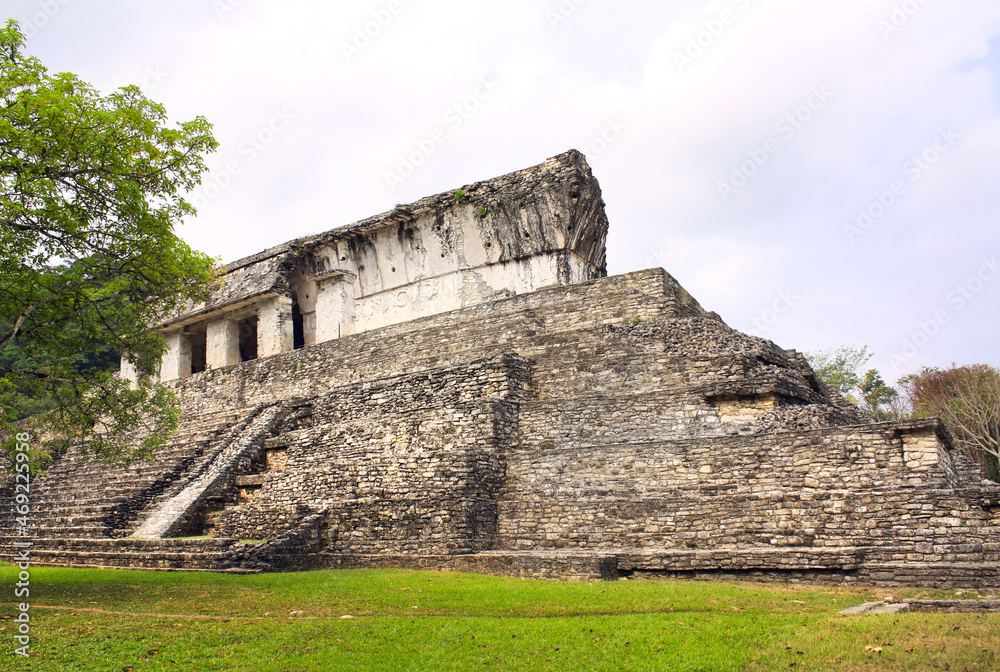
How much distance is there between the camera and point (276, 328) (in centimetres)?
2250

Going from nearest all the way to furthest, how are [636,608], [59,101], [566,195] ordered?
[636,608] → [59,101] → [566,195]

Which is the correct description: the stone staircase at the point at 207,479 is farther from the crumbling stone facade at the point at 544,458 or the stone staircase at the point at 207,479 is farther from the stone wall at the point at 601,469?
the stone wall at the point at 601,469

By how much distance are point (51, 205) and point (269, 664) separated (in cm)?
606

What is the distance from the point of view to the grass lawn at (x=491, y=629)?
18.0 feet

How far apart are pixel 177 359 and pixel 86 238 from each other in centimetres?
1683

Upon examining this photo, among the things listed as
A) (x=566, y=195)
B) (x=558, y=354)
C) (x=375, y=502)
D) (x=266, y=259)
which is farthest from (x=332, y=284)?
(x=375, y=502)

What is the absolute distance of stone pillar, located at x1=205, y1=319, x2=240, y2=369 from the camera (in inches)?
933

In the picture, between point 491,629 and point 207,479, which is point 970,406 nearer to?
point 207,479

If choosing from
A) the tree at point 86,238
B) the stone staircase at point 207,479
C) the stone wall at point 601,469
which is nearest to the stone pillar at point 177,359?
the stone wall at point 601,469

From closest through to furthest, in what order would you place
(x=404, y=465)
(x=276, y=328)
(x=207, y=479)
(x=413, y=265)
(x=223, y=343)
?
(x=404, y=465) → (x=207, y=479) → (x=413, y=265) → (x=276, y=328) → (x=223, y=343)

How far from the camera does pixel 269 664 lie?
5605mm

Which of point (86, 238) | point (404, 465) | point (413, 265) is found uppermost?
point (413, 265)

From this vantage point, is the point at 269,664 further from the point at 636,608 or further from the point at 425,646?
the point at 636,608

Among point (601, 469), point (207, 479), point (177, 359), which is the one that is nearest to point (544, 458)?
point (601, 469)
